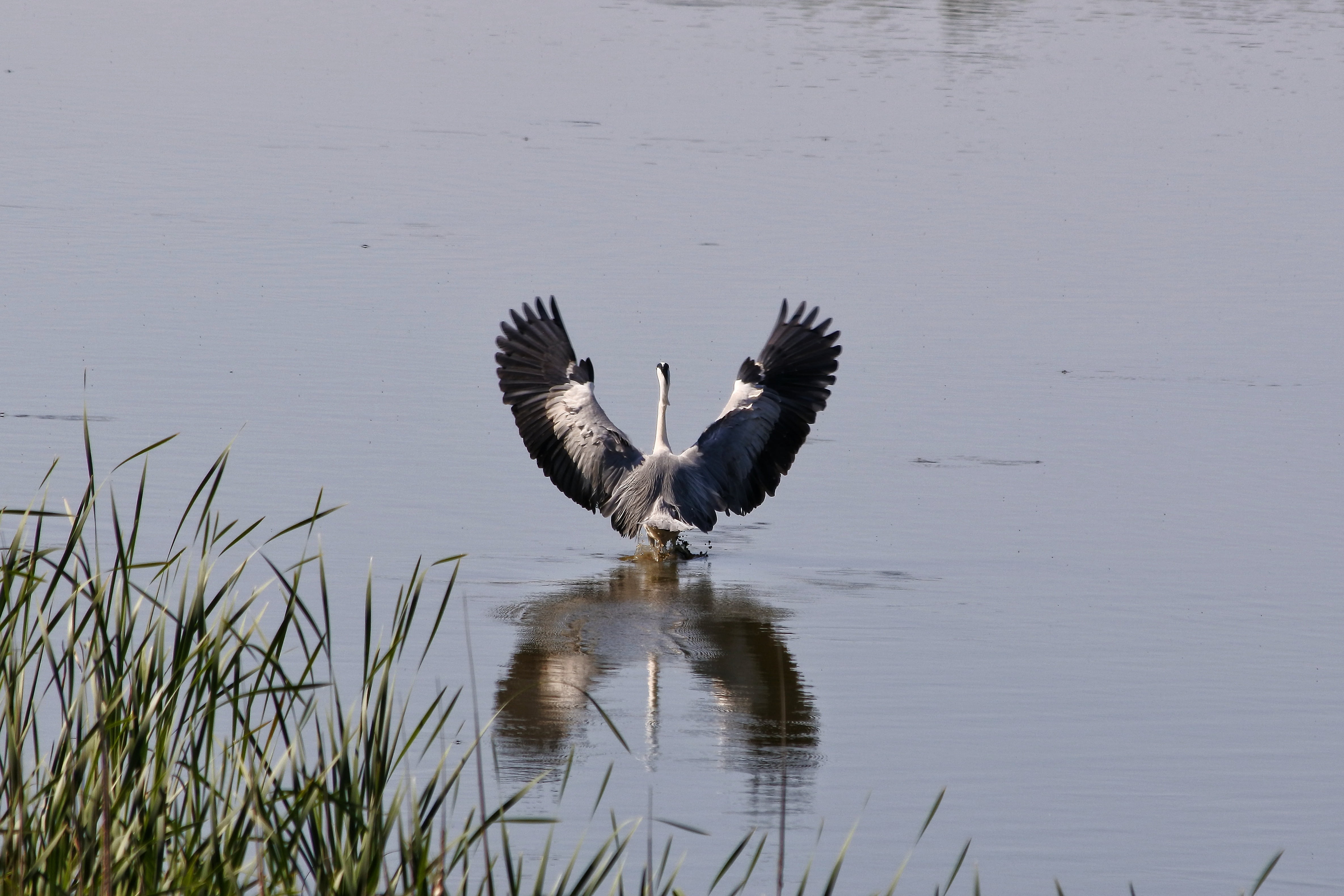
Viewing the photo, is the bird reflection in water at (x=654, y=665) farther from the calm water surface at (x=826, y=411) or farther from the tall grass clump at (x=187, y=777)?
the tall grass clump at (x=187, y=777)

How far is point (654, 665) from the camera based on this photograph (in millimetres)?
7754

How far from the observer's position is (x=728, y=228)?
15.8 meters

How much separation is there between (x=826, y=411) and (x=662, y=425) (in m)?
2.46

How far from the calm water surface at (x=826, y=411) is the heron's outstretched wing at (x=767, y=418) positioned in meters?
0.30

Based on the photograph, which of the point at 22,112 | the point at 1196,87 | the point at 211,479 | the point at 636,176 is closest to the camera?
the point at 211,479

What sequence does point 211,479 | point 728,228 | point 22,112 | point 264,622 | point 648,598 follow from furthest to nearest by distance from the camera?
point 22,112 → point 728,228 → point 211,479 → point 648,598 → point 264,622

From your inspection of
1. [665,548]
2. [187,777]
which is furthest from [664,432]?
[187,777]

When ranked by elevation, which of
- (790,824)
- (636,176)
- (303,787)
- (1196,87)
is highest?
(1196,87)

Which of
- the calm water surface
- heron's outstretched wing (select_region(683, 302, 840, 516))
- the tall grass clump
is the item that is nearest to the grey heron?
heron's outstretched wing (select_region(683, 302, 840, 516))

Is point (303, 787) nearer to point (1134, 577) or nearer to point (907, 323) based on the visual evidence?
point (1134, 577)

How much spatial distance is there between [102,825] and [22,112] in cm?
1670

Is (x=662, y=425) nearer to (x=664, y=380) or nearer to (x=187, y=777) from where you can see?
(x=664, y=380)

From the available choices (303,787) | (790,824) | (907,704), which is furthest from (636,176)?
(303,787)

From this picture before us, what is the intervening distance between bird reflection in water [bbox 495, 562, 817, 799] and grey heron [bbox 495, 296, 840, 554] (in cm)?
32
